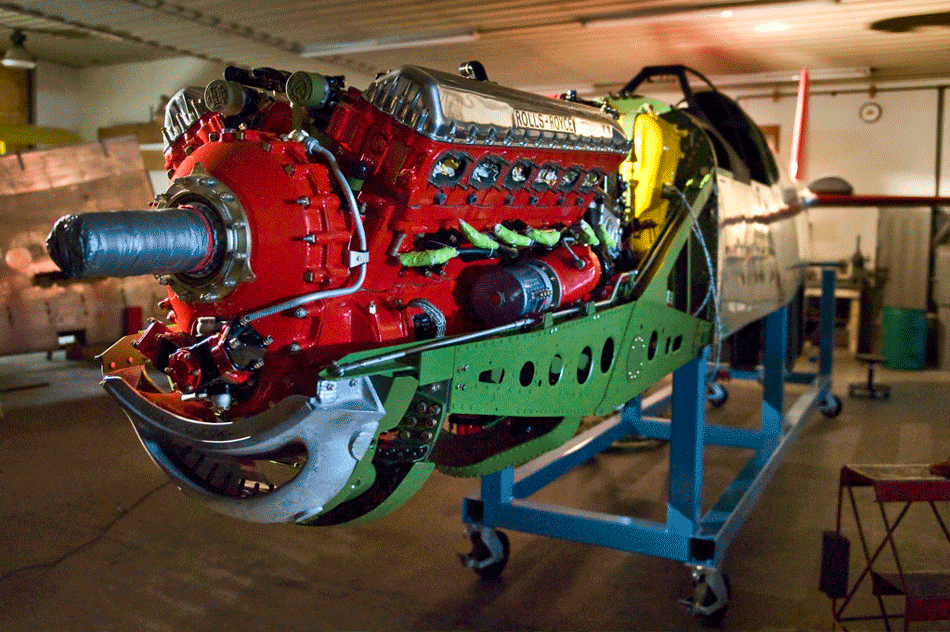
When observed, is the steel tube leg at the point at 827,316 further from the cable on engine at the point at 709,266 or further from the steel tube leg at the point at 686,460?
the steel tube leg at the point at 686,460

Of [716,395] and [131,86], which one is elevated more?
[131,86]

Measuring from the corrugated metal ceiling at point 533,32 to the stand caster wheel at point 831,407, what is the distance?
3.72 meters

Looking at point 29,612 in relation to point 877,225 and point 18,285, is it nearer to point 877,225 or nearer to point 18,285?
point 18,285

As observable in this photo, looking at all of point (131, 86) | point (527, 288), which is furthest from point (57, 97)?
point (527, 288)

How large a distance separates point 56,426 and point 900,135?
37.8 ft

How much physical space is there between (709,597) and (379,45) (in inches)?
316

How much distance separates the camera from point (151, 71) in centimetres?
1316

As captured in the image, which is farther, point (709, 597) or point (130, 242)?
point (709, 597)

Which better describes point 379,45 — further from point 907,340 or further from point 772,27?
point 907,340

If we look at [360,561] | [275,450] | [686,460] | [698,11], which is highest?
[698,11]

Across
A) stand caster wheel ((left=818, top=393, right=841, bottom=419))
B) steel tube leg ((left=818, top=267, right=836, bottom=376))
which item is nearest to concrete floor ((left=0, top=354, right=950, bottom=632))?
stand caster wheel ((left=818, top=393, right=841, bottom=419))

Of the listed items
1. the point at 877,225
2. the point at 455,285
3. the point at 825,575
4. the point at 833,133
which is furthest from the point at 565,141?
the point at 833,133

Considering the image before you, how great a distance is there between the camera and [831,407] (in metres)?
7.07

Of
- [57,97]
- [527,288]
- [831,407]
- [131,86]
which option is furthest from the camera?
[57,97]
